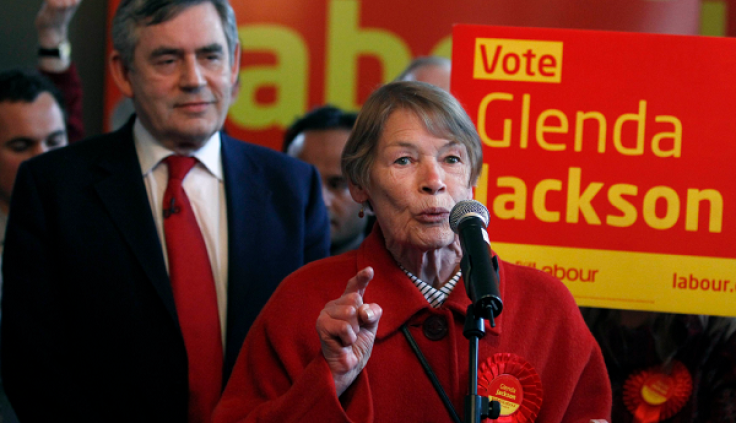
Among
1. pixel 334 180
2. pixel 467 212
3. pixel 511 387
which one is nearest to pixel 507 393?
pixel 511 387

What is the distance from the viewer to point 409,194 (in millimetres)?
1959

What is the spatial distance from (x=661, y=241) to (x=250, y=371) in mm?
1203

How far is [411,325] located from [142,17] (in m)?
1.24

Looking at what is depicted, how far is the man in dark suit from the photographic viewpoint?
2.26m

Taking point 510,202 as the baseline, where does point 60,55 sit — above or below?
above

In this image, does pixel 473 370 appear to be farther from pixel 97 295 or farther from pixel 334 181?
pixel 334 181

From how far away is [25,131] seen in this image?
350cm

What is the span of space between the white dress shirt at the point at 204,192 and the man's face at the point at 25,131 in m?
1.17

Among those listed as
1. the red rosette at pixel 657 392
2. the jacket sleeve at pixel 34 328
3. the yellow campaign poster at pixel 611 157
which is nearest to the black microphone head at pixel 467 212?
the yellow campaign poster at pixel 611 157

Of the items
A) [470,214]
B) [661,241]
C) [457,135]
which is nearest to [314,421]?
[470,214]

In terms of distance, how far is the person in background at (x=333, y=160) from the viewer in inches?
141

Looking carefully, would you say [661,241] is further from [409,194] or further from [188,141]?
[188,141]

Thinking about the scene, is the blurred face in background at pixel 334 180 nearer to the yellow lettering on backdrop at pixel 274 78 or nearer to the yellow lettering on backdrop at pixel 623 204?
the yellow lettering on backdrop at pixel 274 78

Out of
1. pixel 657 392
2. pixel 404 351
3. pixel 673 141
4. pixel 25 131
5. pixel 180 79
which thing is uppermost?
pixel 180 79
